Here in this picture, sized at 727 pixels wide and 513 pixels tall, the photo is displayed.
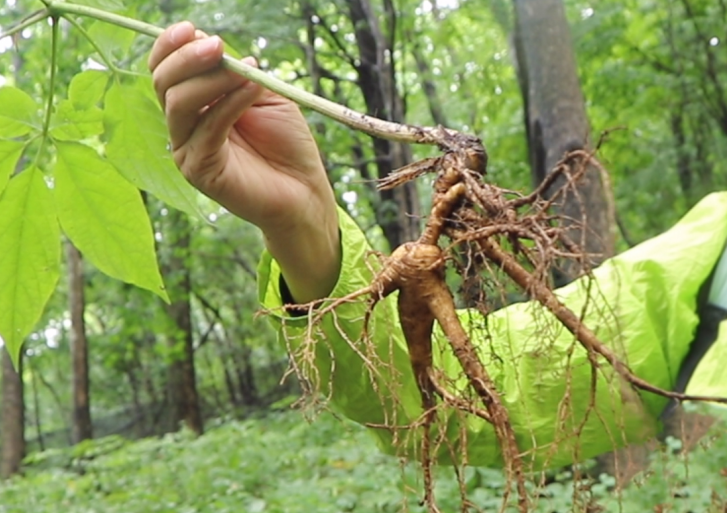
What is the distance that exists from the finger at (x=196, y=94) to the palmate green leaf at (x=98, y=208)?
0.38 feet

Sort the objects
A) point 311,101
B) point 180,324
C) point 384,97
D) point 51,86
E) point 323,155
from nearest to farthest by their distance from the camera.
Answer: point 311,101
point 51,86
point 384,97
point 323,155
point 180,324

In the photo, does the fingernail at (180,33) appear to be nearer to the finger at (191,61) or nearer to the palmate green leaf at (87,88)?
the finger at (191,61)

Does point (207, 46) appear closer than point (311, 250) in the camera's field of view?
Yes

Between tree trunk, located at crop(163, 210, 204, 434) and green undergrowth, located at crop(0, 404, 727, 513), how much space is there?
4.70 feet

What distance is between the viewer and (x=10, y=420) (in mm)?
5781

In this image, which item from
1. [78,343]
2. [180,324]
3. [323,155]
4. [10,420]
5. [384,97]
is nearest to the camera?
[384,97]

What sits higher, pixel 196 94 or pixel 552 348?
pixel 196 94

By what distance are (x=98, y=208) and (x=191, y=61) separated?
0.72ft

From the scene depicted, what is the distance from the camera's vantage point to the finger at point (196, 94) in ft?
2.18

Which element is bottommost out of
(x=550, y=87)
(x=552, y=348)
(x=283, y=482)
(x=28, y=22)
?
(x=283, y=482)

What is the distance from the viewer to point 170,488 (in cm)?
335

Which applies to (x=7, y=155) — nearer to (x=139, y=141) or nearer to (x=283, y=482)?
(x=139, y=141)

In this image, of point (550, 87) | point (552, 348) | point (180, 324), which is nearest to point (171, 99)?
point (552, 348)

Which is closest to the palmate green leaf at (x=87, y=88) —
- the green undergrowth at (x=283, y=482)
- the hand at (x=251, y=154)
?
the hand at (x=251, y=154)
